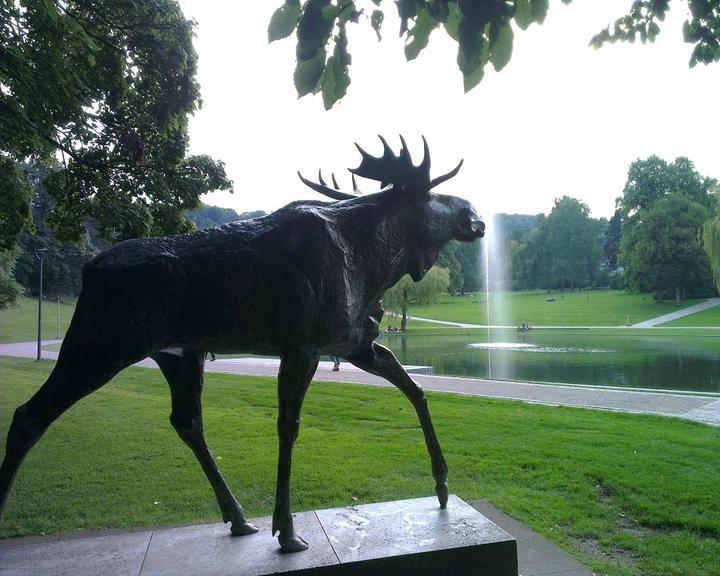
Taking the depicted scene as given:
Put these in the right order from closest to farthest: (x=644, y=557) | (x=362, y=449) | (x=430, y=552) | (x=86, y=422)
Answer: (x=430, y=552)
(x=644, y=557)
(x=362, y=449)
(x=86, y=422)

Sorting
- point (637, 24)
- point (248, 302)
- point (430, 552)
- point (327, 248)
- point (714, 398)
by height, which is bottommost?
point (714, 398)

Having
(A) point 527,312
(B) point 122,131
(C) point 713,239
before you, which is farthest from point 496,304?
(B) point 122,131

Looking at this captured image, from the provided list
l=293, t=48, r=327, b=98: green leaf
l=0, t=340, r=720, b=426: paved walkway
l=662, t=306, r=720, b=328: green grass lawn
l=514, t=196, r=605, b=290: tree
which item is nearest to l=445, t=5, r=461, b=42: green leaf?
l=293, t=48, r=327, b=98: green leaf

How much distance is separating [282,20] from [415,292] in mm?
43406

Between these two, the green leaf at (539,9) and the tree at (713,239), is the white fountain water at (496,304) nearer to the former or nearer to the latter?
the tree at (713,239)

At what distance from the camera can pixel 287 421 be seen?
3.33 m

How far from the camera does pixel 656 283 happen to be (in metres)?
54.4

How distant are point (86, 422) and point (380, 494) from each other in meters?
6.66

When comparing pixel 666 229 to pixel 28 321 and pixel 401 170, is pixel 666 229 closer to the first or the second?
pixel 28 321

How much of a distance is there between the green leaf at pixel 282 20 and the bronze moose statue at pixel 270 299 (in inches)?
59.4

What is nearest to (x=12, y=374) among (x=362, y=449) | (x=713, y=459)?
(x=362, y=449)

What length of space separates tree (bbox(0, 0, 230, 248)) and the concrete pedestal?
5.42 m

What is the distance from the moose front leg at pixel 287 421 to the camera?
331 cm

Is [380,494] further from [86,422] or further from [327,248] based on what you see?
[86,422]
